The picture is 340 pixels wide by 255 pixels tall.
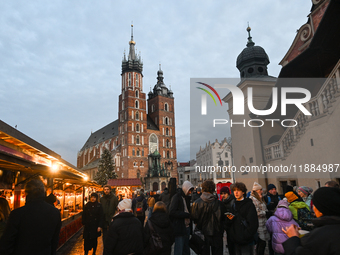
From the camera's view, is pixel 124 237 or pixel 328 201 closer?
pixel 328 201

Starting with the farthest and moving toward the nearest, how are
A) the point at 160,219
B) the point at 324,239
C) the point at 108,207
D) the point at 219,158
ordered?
1. the point at 219,158
2. the point at 108,207
3. the point at 160,219
4. the point at 324,239

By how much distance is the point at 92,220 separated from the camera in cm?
577

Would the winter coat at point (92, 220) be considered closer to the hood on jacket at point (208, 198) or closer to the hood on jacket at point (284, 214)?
the hood on jacket at point (208, 198)

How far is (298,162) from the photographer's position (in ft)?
31.9

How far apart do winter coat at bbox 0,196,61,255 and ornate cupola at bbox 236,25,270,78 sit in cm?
1661

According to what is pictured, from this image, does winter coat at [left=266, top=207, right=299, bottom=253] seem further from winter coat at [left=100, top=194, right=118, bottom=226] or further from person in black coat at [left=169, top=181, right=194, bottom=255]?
winter coat at [left=100, top=194, right=118, bottom=226]

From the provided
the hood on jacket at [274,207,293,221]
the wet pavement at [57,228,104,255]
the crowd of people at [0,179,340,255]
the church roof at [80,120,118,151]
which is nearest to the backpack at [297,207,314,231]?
the crowd of people at [0,179,340,255]

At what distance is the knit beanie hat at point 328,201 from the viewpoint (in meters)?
1.75

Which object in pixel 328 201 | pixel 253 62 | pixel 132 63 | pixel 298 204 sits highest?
pixel 132 63

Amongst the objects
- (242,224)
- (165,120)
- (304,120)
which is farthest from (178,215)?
(165,120)

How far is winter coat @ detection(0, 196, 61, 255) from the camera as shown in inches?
96.3

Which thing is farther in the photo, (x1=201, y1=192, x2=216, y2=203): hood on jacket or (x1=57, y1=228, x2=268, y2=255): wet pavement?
Answer: (x1=57, y1=228, x2=268, y2=255): wet pavement

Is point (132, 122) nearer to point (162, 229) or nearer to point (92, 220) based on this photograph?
point (92, 220)

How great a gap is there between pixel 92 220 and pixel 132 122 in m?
52.1
